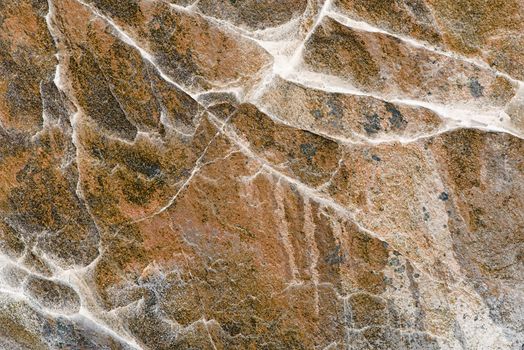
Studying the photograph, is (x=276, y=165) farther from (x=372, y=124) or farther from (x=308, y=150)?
(x=372, y=124)

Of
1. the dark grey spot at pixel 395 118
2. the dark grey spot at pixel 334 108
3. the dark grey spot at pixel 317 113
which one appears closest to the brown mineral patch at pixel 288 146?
the dark grey spot at pixel 317 113

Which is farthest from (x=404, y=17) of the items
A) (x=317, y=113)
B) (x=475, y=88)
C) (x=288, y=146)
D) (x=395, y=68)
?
(x=288, y=146)

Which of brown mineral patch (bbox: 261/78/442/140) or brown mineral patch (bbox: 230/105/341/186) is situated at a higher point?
brown mineral patch (bbox: 261/78/442/140)

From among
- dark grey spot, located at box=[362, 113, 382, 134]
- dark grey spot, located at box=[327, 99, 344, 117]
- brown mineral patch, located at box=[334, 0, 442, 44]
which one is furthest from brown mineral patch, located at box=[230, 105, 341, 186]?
brown mineral patch, located at box=[334, 0, 442, 44]

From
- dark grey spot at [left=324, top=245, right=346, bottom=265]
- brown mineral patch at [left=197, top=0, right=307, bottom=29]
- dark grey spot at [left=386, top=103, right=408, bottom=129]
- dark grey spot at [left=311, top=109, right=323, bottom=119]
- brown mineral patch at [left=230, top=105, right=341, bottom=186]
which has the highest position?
brown mineral patch at [left=197, top=0, right=307, bottom=29]

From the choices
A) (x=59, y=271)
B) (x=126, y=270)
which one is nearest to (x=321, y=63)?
(x=126, y=270)

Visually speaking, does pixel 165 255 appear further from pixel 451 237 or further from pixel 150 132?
pixel 451 237

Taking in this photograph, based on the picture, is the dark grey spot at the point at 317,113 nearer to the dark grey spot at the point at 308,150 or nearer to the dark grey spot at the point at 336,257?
the dark grey spot at the point at 308,150

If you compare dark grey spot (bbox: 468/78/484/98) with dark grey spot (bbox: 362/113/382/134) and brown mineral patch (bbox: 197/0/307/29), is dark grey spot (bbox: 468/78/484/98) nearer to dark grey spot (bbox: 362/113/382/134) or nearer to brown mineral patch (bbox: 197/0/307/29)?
dark grey spot (bbox: 362/113/382/134)

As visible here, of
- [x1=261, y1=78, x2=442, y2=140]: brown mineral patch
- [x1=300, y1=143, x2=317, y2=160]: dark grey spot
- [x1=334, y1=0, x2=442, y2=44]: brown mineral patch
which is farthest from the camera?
[x1=300, y1=143, x2=317, y2=160]: dark grey spot
